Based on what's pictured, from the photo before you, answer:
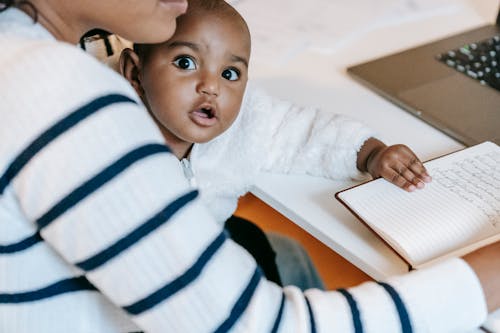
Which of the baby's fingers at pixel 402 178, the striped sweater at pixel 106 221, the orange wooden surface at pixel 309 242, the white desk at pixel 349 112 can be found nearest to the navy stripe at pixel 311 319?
the striped sweater at pixel 106 221

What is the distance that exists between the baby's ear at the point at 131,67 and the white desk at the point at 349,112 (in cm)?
22

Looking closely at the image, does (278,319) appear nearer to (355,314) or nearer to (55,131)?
(355,314)

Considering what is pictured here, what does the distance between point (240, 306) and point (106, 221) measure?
5.7 inches

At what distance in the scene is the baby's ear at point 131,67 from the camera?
0.90 m

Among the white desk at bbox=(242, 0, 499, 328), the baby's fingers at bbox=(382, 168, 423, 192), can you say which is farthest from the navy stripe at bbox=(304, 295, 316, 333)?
the baby's fingers at bbox=(382, 168, 423, 192)

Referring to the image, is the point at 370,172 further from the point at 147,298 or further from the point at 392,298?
the point at 147,298

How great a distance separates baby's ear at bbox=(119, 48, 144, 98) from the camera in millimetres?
898

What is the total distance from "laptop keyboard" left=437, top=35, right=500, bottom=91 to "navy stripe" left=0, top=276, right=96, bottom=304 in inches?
29.2

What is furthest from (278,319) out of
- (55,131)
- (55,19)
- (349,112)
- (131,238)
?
(349,112)

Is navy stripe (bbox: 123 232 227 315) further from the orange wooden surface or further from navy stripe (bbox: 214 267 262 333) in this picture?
the orange wooden surface

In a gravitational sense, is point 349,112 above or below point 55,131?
below

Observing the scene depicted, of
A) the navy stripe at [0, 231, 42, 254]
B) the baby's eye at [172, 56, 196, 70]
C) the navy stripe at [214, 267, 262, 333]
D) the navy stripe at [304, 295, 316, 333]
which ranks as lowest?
the navy stripe at [304, 295, 316, 333]

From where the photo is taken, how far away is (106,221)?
0.55m

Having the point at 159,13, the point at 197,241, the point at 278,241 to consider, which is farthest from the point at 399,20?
the point at 197,241
